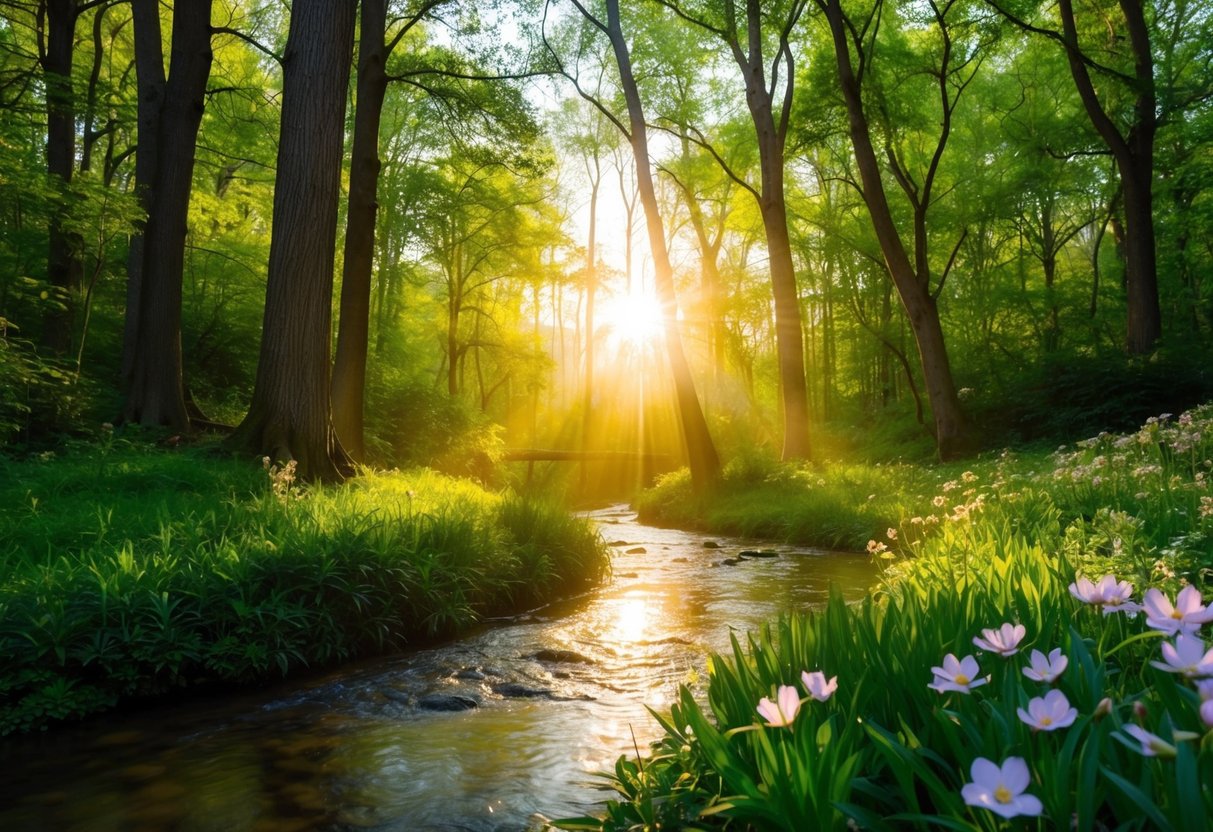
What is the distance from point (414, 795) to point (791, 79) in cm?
1529

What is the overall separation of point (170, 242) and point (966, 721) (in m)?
11.1

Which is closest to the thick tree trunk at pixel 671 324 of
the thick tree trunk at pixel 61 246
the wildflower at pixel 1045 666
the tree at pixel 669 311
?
the tree at pixel 669 311

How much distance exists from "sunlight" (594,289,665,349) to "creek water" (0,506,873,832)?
26.7 meters

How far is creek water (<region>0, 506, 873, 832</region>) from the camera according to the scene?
2.61 metres

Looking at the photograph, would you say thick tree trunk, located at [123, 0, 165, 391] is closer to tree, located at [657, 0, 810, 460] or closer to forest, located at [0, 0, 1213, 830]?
forest, located at [0, 0, 1213, 830]

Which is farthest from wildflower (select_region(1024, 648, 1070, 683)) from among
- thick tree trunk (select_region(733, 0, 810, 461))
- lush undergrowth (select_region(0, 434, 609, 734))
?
thick tree trunk (select_region(733, 0, 810, 461))

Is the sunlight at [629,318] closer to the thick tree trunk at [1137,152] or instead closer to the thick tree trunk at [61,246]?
the thick tree trunk at [1137,152]

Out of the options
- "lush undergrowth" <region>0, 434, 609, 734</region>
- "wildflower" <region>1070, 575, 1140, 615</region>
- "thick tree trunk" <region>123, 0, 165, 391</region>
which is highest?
"thick tree trunk" <region>123, 0, 165, 391</region>

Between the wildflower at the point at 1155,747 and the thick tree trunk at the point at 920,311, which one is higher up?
the thick tree trunk at the point at 920,311

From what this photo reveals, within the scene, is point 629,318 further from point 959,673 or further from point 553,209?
point 959,673

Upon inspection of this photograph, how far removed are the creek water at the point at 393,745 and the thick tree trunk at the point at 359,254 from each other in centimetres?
538

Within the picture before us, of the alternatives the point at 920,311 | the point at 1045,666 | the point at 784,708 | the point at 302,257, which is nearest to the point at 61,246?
the point at 302,257

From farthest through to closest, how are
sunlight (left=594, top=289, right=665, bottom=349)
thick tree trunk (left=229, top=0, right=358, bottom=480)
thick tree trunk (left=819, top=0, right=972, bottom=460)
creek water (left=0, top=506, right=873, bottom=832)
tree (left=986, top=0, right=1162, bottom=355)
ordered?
sunlight (left=594, top=289, right=665, bottom=349) < thick tree trunk (left=819, top=0, right=972, bottom=460) < tree (left=986, top=0, right=1162, bottom=355) < thick tree trunk (left=229, top=0, right=358, bottom=480) < creek water (left=0, top=506, right=873, bottom=832)

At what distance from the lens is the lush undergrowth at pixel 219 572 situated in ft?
12.1
